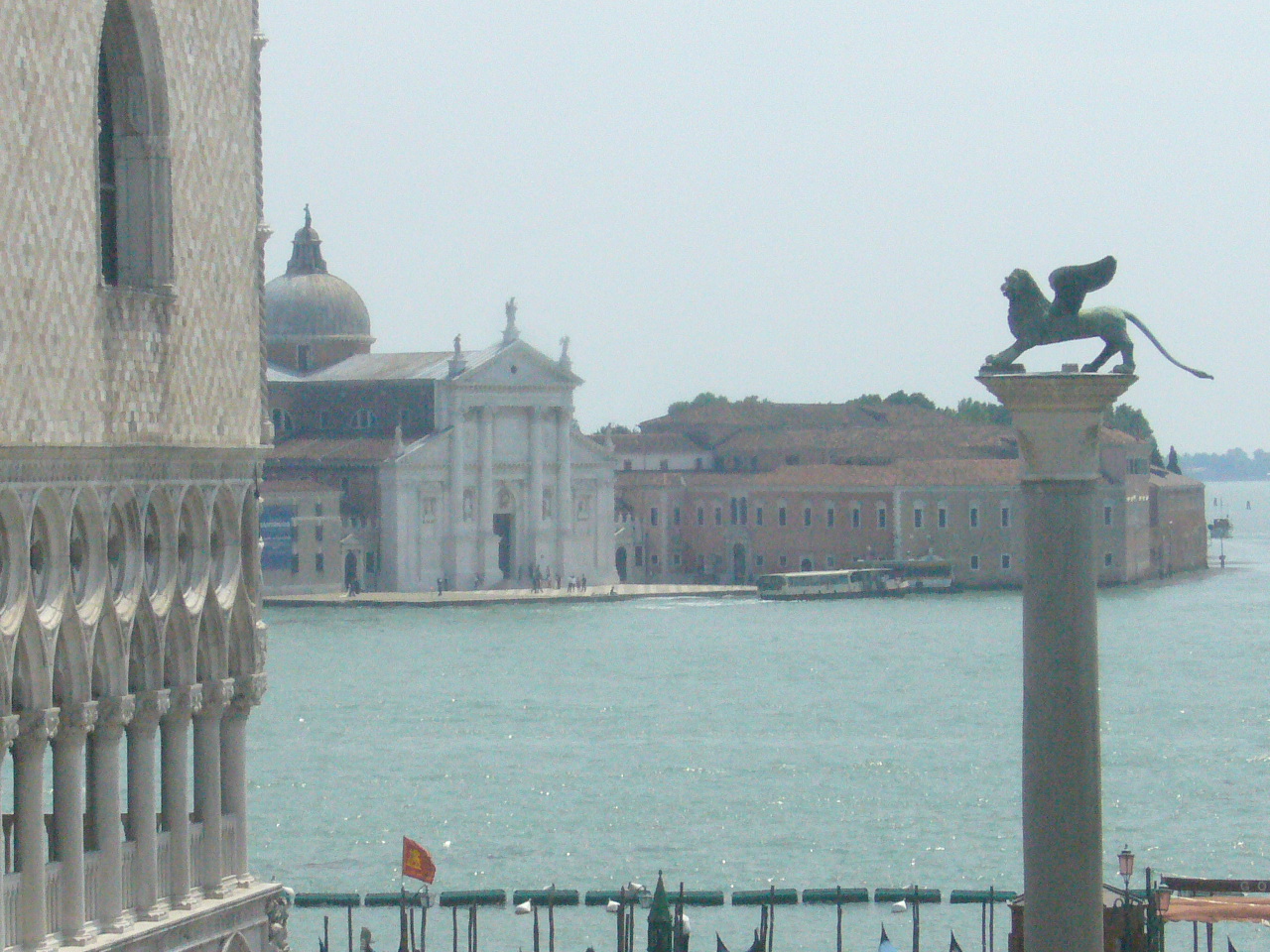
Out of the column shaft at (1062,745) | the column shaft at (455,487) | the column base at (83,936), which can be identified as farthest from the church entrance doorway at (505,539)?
the column shaft at (1062,745)

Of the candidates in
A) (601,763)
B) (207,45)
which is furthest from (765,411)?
(207,45)

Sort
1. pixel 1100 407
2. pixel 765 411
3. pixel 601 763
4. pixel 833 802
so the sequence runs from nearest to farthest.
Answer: pixel 1100 407 → pixel 833 802 → pixel 601 763 → pixel 765 411

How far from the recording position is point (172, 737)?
446 inches

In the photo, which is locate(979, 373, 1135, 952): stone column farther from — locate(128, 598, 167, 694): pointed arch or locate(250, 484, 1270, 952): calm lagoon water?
locate(250, 484, 1270, 952): calm lagoon water

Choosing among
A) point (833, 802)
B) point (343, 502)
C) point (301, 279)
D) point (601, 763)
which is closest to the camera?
point (833, 802)

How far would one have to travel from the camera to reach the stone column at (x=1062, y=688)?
8.95 meters

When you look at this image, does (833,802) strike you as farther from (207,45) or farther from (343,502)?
(343,502)

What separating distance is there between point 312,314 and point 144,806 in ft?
194

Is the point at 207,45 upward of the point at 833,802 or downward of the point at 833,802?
upward

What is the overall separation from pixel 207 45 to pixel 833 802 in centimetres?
1776

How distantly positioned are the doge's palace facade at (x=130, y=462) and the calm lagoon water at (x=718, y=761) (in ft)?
26.1

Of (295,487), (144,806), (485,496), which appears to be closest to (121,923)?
(144,806)

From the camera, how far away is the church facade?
63.8 m

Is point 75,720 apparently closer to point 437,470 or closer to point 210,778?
point 210,778
